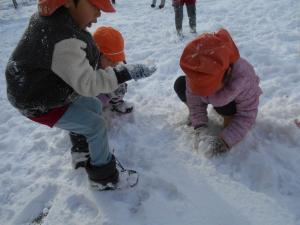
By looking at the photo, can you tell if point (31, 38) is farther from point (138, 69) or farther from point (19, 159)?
point (19, 159)

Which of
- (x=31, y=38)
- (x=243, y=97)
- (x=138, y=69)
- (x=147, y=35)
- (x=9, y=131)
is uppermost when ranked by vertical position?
(x=31, y=38)

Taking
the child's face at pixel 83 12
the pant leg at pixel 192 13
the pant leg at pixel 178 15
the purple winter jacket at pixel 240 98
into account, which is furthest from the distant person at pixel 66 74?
the pant leg at pixel 192 13

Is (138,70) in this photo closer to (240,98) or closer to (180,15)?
(240,98)

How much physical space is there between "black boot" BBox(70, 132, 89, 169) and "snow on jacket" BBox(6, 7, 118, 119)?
36 centimetres

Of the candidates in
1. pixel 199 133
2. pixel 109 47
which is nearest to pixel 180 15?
pixel 109 47

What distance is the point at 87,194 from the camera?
6.75 ft

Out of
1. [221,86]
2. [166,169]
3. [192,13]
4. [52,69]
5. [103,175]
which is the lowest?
[192,13]

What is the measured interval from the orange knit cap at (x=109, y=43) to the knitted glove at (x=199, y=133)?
75 cm

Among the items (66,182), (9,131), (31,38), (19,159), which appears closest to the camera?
(31,38)

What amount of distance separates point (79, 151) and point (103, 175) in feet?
1.00

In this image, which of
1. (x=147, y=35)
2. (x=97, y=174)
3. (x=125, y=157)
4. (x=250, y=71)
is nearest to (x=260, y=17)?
(x=147, y=35)

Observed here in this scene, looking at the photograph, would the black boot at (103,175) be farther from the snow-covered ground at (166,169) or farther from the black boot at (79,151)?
the black boot at (79,151)

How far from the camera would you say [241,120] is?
2.17 m

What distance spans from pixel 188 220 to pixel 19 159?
126 centimetres
